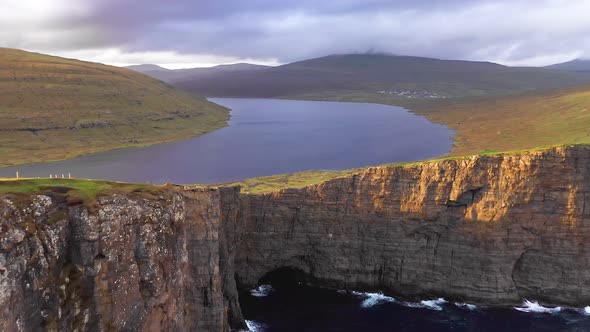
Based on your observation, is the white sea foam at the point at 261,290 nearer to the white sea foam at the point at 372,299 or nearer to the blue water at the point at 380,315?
the blue water at the point at 380,315

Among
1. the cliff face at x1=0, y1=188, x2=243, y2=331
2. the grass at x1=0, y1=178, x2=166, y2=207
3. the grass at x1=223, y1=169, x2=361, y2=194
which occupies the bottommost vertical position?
the grass at x1=223, y1=169, x2=361, y2=194

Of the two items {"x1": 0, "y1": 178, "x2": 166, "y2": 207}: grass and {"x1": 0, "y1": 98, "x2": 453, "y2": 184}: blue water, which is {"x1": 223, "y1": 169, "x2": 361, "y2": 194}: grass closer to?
{"x1": 0, "y1": 98, "x2": 453, "y2": 184}: blue water

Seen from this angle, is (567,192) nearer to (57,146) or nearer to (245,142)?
(245,142)

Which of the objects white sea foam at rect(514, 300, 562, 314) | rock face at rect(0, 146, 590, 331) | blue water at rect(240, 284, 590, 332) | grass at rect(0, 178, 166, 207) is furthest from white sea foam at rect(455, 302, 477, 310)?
grass at rect(0, 178, 166, 207)

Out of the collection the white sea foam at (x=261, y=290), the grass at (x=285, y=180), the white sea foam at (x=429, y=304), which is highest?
the grass at (x=285, y=180)

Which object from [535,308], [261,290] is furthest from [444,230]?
[261,290]

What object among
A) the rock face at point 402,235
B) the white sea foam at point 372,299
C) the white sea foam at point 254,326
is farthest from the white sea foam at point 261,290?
the white sea foam at point 372,299

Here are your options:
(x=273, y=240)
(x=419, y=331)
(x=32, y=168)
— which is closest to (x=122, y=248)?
(x=273, y=240)
